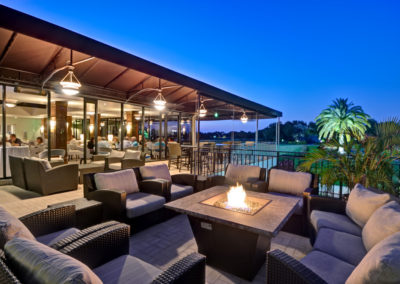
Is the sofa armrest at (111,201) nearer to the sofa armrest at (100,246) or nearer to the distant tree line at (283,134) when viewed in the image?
the sofa armrest at (100,246)

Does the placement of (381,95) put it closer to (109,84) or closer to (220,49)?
(220,49)

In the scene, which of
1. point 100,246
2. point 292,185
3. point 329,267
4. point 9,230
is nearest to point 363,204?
point 329,267

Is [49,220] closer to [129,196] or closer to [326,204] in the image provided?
[129,196]

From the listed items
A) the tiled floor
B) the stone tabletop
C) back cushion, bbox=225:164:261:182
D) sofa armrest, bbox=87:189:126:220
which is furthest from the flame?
sofa armrest, bbox=87:189:126:220

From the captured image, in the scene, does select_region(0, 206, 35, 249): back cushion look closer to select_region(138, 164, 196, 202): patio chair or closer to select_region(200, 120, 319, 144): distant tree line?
select_region(138, 164, 196, 202): patio chair

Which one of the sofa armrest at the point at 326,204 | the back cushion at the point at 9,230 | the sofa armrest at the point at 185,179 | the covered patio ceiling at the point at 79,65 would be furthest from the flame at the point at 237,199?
the covered patio ceiling at the point at 79,65

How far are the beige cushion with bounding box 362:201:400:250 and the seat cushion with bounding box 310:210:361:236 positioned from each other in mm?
374

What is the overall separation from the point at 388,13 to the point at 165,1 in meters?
37.0

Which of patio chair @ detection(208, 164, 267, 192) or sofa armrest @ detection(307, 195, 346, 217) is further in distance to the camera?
patio chair @ detection(208, 164, 267, 192)

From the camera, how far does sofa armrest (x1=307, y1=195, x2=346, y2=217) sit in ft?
8.59

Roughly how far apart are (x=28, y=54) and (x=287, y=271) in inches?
274

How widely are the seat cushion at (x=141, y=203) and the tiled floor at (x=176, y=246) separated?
33cm

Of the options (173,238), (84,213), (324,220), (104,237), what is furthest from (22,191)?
(324,220)

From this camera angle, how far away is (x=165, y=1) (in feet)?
53.4
